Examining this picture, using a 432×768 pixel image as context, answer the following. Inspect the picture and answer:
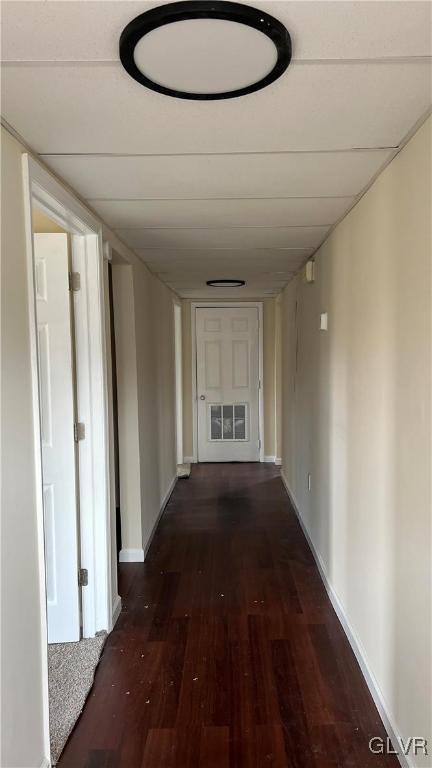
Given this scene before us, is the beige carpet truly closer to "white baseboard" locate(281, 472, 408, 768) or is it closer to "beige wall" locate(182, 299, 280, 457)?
"white baseboard" locate(281, 472, 408, 768)

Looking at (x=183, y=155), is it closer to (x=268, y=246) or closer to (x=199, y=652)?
(x=268, y=246)

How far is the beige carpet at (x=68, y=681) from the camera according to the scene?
1.87 m

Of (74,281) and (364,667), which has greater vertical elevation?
(74,281)

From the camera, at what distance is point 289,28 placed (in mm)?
1026

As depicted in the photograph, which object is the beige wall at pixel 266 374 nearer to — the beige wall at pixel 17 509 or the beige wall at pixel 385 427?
the beige wall at pixel 385 427

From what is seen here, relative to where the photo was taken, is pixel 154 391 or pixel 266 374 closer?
pixel 154 391

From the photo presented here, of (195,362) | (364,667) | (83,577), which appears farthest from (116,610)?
(195,362)

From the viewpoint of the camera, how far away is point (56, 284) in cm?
232

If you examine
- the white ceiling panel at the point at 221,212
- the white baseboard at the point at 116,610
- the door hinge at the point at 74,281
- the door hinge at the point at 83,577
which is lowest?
the white baseboard at the point at 116,610

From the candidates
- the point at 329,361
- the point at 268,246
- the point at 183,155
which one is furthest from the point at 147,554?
the point at 183,155

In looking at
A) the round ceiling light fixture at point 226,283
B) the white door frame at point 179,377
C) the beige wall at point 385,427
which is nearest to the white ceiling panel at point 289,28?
the beige wall at point 385,427

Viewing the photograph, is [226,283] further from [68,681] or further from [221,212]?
[68,681]

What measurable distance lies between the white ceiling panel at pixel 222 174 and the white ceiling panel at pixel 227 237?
1.92 feet

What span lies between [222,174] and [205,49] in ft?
2.64
